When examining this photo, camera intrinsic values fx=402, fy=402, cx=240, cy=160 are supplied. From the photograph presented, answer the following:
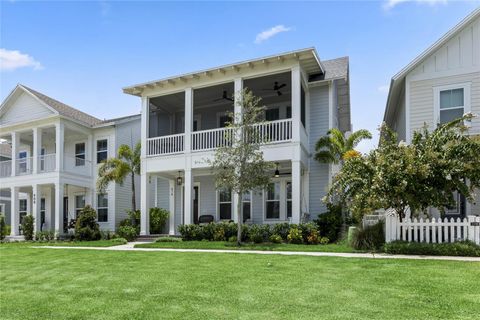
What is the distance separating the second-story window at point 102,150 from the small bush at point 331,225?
45.5 feet

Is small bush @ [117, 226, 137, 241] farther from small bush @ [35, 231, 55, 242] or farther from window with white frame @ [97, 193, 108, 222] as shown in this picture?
window with white frame @ [97, 193, 108, 222]

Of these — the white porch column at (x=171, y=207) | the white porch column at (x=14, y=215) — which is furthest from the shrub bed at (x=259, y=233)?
the white porch column at (x=14, y=215)

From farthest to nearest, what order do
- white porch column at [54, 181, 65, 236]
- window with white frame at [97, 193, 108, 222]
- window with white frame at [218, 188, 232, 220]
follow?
window with white frame at [97, 193, 108, 222] → white porch column at [54, 181, 65, 236] → window with white frame at [218, 188, 232, 220]

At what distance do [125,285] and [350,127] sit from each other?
19765 millimetres

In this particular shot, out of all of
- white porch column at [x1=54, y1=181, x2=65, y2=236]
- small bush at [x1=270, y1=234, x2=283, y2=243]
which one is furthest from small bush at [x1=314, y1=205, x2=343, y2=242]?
white porch column at [x1=54, y1=181, x2=65, y2=236]

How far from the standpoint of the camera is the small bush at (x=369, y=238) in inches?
443

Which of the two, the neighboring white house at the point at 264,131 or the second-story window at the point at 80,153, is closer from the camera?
the neighboring white house at the point at 264,131

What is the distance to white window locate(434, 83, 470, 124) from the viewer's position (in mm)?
14212

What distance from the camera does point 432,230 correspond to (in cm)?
1080

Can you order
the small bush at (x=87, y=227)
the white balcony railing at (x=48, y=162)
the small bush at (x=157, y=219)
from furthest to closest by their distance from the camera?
the white balcony railing at (x=48, y=162) < the small bush at (x=157, y=219) < the small bush at (x=87, y=227)

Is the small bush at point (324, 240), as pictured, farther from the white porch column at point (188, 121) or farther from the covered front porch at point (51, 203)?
the covered front porch at point (51, 203)

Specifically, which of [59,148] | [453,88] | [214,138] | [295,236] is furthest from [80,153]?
[453,88]

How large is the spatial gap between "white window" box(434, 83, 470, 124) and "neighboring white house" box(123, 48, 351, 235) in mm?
3921

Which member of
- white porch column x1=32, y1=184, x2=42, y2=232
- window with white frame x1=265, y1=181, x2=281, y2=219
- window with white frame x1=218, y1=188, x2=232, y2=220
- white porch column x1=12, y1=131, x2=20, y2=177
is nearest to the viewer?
window with white frame x1=265, y1=181, x2=281, y2=219
